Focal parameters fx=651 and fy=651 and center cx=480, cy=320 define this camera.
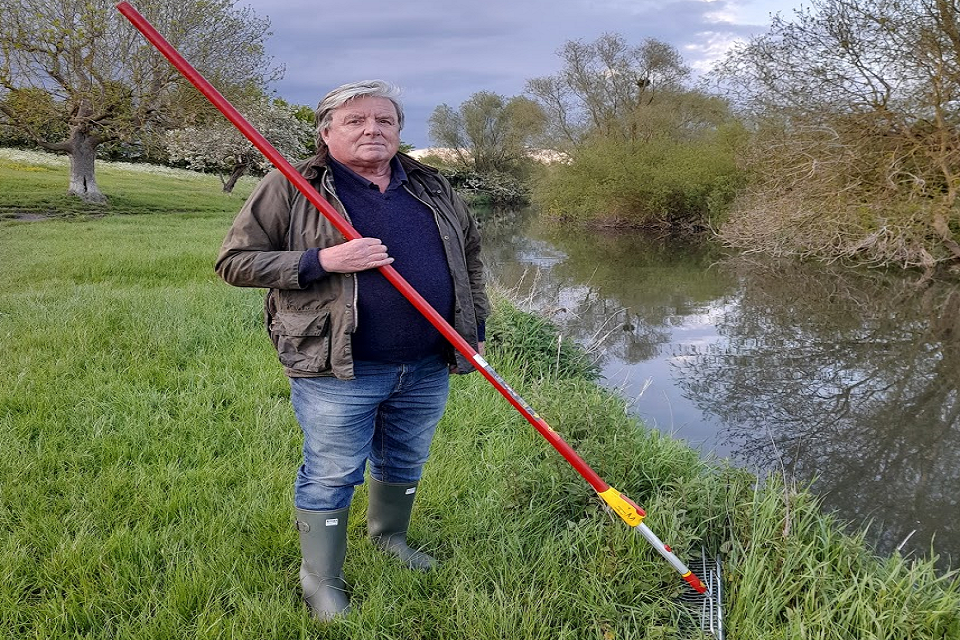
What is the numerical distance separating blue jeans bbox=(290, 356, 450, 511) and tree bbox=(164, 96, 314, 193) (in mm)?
→ 20159

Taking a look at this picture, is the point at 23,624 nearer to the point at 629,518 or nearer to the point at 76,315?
the point at 629,518

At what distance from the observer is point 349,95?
215 cm

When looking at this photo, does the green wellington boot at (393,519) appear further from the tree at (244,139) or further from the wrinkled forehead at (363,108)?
the tree at (244,139)

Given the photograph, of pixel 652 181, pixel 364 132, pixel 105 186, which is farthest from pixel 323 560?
pixel 105 186

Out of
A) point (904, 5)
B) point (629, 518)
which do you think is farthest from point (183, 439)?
point (904, 5)

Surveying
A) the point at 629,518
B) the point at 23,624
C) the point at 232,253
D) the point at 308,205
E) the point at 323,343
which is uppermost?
the point at 308,205

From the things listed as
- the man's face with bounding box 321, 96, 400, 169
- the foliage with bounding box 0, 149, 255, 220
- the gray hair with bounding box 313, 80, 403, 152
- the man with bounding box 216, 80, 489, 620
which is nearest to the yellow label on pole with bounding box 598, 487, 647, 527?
the man with bounding box 216, 80, 489, 620

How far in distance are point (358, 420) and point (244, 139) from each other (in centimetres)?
2988

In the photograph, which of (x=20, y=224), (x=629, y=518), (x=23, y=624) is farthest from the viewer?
(x=20, y=224)

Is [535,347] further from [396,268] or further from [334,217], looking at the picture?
[334,217]

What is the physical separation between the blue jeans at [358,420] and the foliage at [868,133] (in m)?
12.0

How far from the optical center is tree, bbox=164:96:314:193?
2219 centimetres

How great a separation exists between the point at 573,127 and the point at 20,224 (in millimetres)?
21630

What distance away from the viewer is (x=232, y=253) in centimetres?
215
